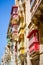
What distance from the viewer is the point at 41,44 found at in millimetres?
20484

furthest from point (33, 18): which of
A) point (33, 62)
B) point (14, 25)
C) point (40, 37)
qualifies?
point (14, 25)

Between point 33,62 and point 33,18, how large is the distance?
6.28 m

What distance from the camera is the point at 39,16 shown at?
18.4 meters

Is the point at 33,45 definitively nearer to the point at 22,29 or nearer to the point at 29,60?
the point at 29,60

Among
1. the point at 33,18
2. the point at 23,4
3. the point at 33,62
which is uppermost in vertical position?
the point at 23,4

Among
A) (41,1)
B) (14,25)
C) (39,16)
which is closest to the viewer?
(41,1)

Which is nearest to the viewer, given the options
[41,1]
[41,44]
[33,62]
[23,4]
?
[41,1]

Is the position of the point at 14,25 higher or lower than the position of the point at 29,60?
higher

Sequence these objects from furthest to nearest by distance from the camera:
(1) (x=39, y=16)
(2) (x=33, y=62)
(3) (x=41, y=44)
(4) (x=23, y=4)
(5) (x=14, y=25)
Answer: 1. (5) (x=14, y=25)
2. (4) (x=23, y=4)
3. (2) (x=33, y=62)
4. (3) (x=41, y=44)
5. (1) (x=39, y=16)

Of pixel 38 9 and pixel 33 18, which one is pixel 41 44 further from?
pixel 38 9

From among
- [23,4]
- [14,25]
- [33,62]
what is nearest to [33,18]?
[33,62]

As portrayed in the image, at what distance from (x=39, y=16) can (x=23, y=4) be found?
1090 cm

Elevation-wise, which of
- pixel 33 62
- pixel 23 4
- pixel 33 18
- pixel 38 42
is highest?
pixel 23 4

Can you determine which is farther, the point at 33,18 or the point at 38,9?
the point at 33,18
